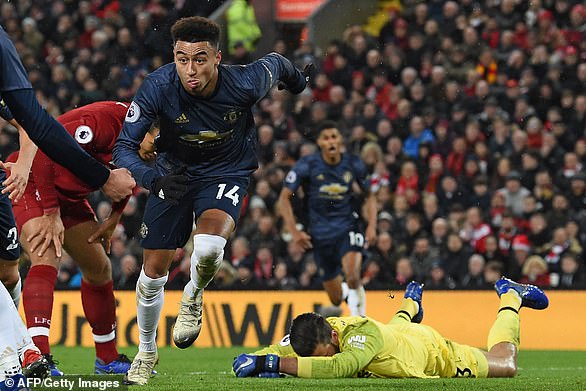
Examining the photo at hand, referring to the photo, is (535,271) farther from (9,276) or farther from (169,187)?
(169,187)

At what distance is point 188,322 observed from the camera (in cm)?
816

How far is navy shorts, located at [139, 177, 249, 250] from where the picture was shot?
315 inches

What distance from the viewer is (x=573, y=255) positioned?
15.0 m

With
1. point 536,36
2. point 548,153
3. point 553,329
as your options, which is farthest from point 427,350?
point 536,36

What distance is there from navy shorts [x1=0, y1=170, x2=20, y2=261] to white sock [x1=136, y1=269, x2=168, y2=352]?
921 mm

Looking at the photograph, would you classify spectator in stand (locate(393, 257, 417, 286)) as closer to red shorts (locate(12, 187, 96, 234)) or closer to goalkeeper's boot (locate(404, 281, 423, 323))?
goalkeeper's boot (locate(404, 281, 423, 323))

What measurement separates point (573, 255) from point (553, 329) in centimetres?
142

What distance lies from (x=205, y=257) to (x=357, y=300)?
220 inches

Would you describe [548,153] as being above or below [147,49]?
below

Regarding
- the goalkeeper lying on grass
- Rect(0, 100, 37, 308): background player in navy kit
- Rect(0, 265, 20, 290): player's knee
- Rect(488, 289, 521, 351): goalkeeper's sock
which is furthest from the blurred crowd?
Answer: Rect(0, 100, 37, 308): background player in navy kit

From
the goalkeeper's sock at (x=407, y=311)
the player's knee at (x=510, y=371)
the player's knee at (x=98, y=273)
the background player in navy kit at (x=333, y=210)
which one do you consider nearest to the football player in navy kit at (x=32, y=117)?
the player's knee at (x=98, y=273)

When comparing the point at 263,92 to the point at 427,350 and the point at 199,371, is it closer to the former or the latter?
the point at 427,350

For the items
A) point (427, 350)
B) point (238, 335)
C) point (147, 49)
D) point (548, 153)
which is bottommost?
point (238, 335)

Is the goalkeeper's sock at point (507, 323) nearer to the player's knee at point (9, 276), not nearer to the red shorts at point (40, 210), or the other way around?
the red shorts at point (40, 210)
